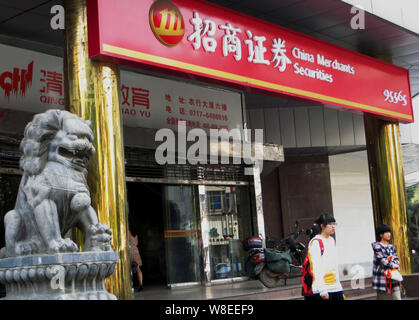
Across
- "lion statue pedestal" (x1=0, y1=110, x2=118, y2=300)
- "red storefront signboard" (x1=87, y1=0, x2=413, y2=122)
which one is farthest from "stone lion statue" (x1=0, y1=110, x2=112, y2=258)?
"red storefront signboard" (x1=87, y1=0, x2=413, y2=122)

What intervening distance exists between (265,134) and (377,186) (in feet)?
12.3

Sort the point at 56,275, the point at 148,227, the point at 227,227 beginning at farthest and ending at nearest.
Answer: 1. the point at 148,227
2. the point at 227,227
3. the point at 56,275

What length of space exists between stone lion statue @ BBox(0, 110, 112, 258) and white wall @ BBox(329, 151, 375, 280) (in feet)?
36.9

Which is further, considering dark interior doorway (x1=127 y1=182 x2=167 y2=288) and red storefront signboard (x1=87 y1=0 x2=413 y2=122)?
dark interior doorway (x1=127 y1=182 x2=167 y2=288)

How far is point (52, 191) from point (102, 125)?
1.75 meters

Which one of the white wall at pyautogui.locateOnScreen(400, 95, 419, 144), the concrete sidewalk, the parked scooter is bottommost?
the concrete sidewalk

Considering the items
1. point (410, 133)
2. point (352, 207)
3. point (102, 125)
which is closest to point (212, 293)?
point (102, 125)

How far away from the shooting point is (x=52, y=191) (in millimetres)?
4121

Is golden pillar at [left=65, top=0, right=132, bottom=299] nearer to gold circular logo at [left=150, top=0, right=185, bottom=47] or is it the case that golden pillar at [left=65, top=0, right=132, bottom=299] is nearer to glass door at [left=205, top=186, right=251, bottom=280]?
gold circular logo at [left=150, top=0, right=185, bottom=47]

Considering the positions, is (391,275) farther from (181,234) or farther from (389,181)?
(181,234)

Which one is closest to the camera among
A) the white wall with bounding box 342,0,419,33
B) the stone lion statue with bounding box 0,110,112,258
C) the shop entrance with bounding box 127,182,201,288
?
the stone lion statue with bounding box 0,110,112,258

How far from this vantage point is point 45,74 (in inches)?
313

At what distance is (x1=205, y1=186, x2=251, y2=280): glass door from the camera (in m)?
10.6

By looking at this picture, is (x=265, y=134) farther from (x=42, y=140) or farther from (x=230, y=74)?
(x=42, y=140)
